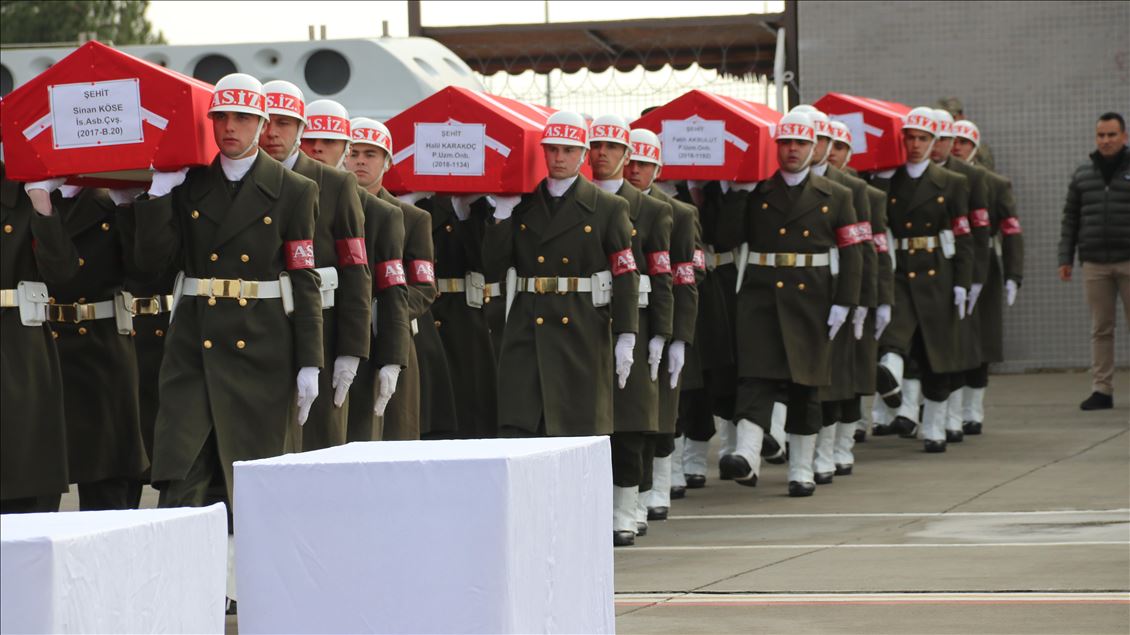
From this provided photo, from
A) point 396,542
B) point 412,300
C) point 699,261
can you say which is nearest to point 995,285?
point 699,261

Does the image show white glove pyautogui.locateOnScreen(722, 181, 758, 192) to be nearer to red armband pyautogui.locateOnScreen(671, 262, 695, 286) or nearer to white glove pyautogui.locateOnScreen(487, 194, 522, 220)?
red armband pyautogui.locateOnScreen(671, 262, 695, 286)

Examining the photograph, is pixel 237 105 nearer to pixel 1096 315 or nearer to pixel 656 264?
pixel 656 264

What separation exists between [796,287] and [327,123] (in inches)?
147

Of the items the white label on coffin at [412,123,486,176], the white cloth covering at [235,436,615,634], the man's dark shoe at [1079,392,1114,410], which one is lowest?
the man's dark shoe at [1079,392,1114,410]

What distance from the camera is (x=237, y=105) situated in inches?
273

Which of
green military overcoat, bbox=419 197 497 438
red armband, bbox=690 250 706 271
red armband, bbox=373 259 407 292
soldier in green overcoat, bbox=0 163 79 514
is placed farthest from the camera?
red armband, bbox=690 250 706 271

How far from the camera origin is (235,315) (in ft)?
22.7

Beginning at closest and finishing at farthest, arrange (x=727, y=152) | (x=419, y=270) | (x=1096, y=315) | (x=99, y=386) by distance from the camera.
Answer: (x=99, y=386)
(x=419, y=270)
(x=727, y=152)
(x=1096, y=315)

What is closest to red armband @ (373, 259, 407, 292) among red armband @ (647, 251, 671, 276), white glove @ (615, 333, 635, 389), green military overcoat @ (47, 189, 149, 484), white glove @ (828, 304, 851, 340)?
green military overcoat @ (47, 189, 149, 484)

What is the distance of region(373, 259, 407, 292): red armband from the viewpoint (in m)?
8.01

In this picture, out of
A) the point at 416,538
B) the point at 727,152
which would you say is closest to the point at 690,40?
the point at 727,152

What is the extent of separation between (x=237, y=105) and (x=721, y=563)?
2.84 m

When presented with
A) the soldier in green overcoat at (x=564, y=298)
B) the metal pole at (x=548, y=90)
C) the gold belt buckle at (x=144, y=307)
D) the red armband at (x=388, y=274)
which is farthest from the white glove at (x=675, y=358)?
the metal pole at (x=548, y=90)

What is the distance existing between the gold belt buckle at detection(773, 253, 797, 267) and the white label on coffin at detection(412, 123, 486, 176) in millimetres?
2468
